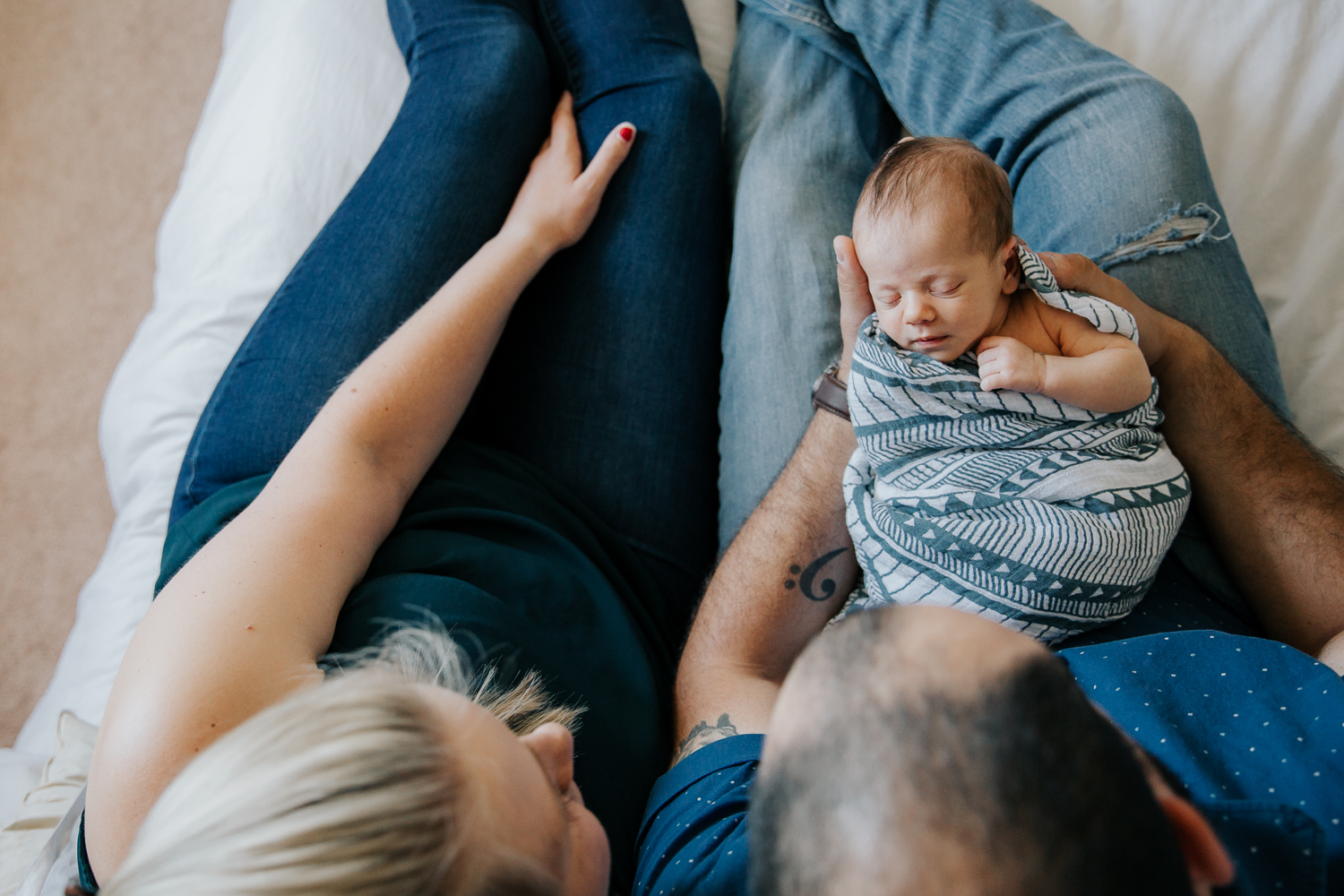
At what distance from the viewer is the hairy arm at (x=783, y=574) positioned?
2.89 ft

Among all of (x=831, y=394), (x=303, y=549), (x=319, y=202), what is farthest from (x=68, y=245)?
(x=831, y=394)

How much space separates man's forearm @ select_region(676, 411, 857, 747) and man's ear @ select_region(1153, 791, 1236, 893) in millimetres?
515

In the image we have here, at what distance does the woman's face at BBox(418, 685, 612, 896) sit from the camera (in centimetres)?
47

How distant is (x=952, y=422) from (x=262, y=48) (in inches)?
50.0

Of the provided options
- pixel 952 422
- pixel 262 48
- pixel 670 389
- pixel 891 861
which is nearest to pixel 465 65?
pixel 262 48

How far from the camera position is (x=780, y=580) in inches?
36.2

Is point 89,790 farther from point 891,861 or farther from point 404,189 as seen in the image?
point 404,189

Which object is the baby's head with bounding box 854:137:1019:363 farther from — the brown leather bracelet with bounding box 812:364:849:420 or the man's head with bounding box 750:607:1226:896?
the man's head with bounding box 750:607:1226:896

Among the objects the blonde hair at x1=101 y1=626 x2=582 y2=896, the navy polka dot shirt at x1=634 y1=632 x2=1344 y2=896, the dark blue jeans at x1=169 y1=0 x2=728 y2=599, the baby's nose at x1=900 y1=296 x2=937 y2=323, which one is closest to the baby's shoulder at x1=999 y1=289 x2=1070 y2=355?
the baby's nose at x1=900 y1=296 x2=937 y2=323

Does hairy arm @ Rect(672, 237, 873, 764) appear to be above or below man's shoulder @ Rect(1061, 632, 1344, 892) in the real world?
below

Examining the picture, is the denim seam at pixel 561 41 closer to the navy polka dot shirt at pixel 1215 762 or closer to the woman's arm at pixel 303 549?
the woman's arm at pixel 303 549

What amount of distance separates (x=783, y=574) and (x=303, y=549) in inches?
21.1

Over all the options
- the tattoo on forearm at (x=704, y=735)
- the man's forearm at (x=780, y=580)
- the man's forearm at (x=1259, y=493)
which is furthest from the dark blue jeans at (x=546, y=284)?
the man's forearm at (x=1259, y=493)

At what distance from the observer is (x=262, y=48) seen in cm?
126
